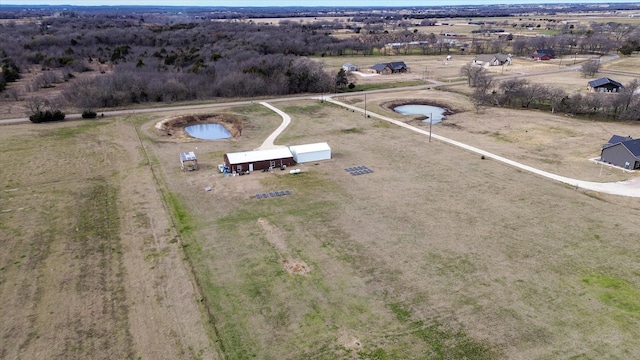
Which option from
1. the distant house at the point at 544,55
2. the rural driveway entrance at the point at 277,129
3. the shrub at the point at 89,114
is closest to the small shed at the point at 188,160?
the rural driveway entrance at the point at 277,129

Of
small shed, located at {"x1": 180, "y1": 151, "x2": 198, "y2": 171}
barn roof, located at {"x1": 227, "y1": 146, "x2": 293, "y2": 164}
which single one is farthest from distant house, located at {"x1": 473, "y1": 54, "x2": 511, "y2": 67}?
small shed, located at {"x1": 180, "y1": 151, "x2": 198, "y2": 171}

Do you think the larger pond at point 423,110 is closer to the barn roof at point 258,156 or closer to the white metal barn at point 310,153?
the white metal barn at point 310,153

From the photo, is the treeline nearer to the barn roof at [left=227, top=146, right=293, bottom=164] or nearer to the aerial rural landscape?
the aerial rural landscape

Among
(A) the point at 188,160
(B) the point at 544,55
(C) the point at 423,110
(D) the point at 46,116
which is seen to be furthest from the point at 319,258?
(B) the point at 544,55

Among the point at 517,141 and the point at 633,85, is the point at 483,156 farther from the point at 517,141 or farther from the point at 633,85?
the point at 633,85

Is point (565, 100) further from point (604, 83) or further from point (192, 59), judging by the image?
point (192, 59)

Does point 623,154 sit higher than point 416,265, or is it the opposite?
point 623,154
